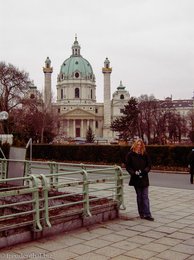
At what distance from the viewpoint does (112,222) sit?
866cm

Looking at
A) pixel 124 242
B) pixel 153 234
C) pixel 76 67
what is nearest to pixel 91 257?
pixel 124 242

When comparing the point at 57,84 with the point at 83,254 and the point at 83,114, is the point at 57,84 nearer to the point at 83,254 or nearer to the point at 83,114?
the point at 83,114

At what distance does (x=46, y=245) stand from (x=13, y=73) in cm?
4219

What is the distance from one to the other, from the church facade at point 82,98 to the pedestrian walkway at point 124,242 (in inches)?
4843

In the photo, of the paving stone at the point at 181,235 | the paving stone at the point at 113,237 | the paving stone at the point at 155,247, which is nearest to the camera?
the paving stone at the point at 155,247

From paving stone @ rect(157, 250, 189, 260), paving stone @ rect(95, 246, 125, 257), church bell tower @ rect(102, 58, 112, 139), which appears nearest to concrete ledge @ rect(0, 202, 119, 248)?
paving stone @ rect(95, 246, 125, 257)

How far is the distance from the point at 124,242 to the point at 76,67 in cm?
13180

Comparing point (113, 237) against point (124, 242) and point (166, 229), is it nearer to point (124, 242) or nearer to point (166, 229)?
point (124, 242)

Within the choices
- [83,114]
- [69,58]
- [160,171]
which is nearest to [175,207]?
[160,171]

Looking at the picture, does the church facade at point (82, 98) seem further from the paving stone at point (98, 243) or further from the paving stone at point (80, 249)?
the paving stone at point (80, 249)

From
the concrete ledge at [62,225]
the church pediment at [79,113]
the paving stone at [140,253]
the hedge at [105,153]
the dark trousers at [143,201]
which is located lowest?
the paving stone at [140,253]

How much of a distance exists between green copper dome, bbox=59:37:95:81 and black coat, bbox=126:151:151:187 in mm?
127698

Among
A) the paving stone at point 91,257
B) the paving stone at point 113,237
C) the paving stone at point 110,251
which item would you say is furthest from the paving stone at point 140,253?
the paving stone at point 113,237

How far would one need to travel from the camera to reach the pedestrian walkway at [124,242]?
6.14 metres
